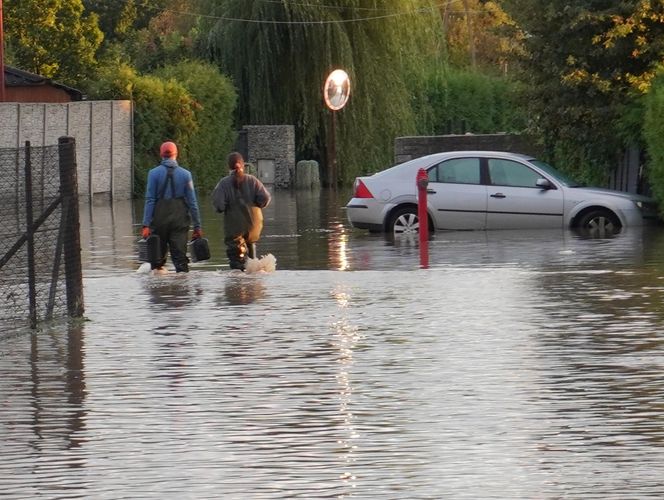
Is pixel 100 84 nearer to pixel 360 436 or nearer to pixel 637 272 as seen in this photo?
pixel 637 272

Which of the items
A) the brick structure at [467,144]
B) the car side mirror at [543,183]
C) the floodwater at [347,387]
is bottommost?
the floodwater at [347,387]

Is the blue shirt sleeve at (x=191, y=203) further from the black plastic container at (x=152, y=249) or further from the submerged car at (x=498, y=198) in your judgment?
the submerged car at (x=498, y=198)

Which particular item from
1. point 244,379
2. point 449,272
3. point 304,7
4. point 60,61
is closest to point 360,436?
point 244,379

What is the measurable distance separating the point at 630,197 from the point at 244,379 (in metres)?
16.8

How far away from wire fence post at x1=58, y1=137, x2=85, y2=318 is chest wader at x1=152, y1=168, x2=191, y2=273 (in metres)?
4.47

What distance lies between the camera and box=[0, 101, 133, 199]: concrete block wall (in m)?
41.5

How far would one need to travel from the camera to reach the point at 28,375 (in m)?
12.5

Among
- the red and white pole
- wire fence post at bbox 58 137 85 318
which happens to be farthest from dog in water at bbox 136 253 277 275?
wire fence post at bbox 58 137 85 318

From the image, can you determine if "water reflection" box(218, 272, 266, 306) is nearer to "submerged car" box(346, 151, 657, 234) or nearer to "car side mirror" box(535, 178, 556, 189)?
"submerged car" box(346, 151, 657, 234)

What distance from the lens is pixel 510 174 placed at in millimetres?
27703

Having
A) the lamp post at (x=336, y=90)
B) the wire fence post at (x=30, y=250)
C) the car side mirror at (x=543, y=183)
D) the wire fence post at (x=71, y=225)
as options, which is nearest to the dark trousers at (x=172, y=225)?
the wire fence post at (x=71, y=225)

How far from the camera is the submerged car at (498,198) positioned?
2766 centimetres

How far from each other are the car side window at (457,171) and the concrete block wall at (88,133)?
51.3ft

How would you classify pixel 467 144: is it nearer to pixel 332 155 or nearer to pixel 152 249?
pixel 332 155
